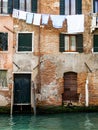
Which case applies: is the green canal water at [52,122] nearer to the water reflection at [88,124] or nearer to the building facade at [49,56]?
the water reflection at [88,124]

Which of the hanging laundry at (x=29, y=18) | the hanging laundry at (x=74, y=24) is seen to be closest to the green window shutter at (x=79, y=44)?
the hanging laundry at (x=74, y=24)

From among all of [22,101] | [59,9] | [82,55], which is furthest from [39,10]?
[22,101]

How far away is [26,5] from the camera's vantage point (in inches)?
875

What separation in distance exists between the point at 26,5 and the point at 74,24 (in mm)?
3070

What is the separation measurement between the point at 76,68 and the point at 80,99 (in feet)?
6.01

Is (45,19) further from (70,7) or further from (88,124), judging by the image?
(88,124)

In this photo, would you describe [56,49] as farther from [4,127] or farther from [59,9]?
[4,127]

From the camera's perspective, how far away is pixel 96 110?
21672mm

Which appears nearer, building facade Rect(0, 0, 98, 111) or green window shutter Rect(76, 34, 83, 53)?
building facade Rect(0, 0, 98, 111)

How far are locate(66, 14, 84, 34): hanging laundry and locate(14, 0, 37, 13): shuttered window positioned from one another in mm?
2107

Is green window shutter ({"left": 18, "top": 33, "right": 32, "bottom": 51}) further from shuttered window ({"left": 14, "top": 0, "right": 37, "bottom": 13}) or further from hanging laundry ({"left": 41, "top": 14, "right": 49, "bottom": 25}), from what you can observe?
shuttered window ({"left": 14, "top": 0, "right": 37, "bottom": 13})

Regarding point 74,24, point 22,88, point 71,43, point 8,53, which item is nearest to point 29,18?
point 8,53

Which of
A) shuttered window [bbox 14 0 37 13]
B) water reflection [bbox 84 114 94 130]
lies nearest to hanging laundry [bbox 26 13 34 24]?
shuttered window [bbox 14 0 37 13]

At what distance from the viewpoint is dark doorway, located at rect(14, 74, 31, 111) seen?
21.6m
